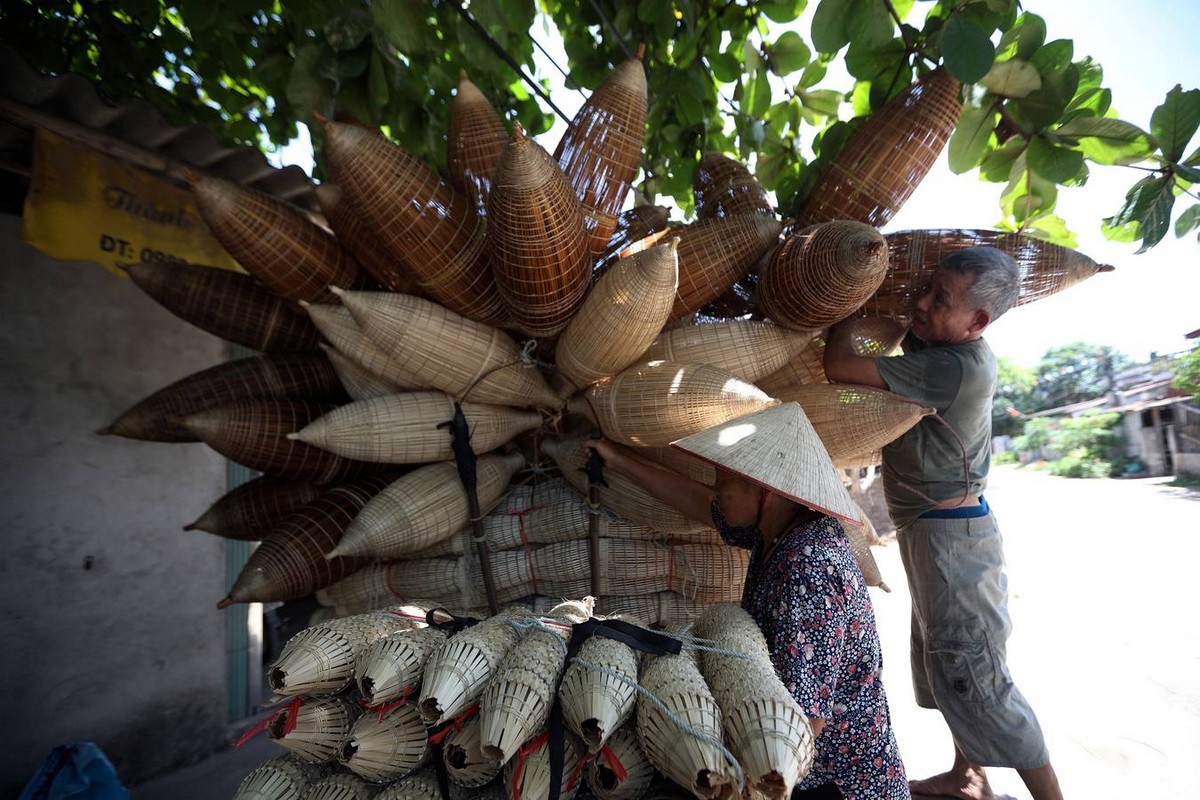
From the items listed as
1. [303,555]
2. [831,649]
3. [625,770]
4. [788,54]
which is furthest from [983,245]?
[303,555]

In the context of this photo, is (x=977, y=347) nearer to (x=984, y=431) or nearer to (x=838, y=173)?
(x=984, y=431)

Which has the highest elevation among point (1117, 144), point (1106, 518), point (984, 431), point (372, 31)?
→ point (372, 31)

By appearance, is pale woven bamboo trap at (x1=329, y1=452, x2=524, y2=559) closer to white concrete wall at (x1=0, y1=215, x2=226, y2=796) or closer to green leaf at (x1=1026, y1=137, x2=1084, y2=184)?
green leaf at (x1=1026, y1=137, x2=1084, y2=184)

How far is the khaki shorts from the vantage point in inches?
75.3

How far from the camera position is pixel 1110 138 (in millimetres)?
1836

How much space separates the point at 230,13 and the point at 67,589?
2943 mm

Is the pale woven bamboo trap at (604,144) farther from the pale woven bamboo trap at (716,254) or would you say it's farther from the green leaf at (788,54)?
the green leaf at (788,54)

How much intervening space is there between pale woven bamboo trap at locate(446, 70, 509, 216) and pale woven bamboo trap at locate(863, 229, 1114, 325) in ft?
3.70

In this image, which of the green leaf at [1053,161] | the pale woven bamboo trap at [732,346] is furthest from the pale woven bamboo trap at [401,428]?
the green leaf at [1053,161]

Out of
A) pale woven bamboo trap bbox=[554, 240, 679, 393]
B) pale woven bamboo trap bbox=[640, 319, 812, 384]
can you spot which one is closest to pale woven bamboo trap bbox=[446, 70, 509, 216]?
pale woven bamboo trap bbox=[554, 240, 679, 393]

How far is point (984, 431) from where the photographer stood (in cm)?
193

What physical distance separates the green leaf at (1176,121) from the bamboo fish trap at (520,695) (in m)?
2.15

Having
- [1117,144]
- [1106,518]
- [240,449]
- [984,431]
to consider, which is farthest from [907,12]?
[1106,518]

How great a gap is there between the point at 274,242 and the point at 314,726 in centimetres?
114
